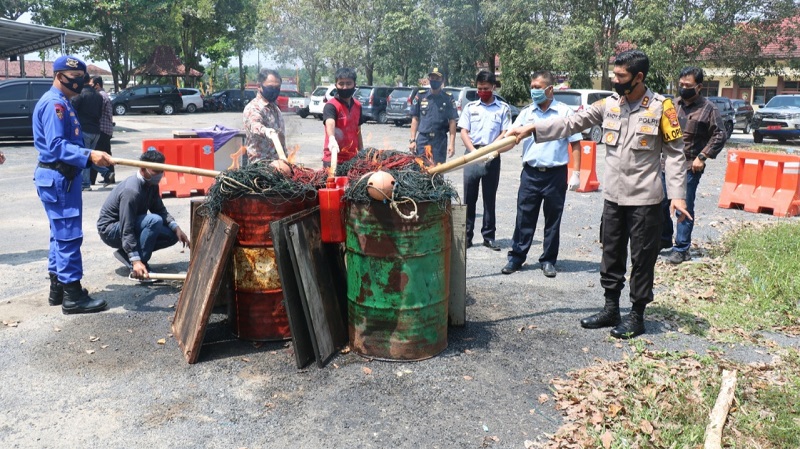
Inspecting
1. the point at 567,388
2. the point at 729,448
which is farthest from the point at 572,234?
the point at 729,448

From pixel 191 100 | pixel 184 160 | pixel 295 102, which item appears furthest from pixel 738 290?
pixel 191 100

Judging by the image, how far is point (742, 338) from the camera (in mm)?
5035

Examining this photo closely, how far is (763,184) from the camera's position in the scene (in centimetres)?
1039

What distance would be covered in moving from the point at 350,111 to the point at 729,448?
4.61 meters

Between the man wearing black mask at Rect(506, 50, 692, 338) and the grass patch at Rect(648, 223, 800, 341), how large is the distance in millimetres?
605

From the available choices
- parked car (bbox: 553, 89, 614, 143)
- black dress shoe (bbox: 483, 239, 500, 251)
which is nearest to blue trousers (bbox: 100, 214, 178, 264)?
black dress shoe (bbox: 483, 239, 500, 251)

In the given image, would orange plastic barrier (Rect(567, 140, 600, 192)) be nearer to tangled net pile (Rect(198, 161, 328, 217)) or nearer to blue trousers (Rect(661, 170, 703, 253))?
blue trousers (Rect(661, 170, 703, 253))

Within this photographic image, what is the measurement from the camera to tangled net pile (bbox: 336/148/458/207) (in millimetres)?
4293

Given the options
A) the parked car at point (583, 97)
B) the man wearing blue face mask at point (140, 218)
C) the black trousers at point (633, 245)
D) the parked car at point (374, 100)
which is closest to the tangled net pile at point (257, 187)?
the man wearing blue face mask at point (140, 218)

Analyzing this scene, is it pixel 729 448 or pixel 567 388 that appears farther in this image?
pixel 567 388

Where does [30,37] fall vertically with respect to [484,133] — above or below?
above

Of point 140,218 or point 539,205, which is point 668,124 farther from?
point 140,218

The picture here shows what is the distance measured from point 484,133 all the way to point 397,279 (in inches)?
144

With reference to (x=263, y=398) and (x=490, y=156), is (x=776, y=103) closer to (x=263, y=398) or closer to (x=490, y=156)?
(x=490, y=156)
